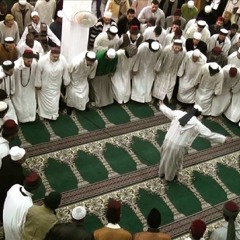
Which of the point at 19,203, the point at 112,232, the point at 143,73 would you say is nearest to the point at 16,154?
the point at 19,203

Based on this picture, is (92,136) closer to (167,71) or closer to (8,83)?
(8,83)

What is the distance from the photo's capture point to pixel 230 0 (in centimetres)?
948

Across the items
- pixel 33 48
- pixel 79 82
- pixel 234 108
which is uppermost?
pixel 33 48

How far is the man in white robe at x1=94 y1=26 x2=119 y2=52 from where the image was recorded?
23.9 feet

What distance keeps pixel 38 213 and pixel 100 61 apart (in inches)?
125

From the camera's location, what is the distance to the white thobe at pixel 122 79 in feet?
23.6

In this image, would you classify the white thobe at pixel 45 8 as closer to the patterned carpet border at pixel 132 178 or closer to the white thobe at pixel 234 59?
the white thobe at pixel 234 59

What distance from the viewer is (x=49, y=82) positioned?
666cm

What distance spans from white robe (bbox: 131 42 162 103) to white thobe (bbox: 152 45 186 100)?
0.09 metres

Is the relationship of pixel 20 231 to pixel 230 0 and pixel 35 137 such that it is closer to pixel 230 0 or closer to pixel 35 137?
pixel 35 137

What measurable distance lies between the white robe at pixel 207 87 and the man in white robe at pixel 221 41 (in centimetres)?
102

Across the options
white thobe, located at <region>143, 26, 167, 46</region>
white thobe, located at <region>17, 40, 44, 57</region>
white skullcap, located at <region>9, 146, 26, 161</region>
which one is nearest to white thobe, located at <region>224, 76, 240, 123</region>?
white thobe, located at <region>143, 26, 167, 46</region>

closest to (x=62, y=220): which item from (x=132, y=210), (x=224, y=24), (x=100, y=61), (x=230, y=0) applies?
(x=132, y=210)

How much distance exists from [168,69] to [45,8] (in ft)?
8.31
